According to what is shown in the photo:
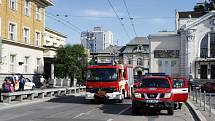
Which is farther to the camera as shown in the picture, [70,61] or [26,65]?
[70,61]

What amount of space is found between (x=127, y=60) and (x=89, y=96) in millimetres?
98169

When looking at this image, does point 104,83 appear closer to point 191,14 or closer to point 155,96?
point 155,96

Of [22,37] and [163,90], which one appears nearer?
[163,90]

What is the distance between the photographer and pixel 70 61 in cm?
5303

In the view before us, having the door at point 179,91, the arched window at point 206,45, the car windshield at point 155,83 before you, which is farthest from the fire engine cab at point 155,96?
the arched window at point 206,45

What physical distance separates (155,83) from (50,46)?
39314mm

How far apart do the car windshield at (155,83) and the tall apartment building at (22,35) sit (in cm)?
2203

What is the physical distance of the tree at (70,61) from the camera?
5319 centimetres

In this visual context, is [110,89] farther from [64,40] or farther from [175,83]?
[64,40]

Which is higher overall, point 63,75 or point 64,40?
point 64,40

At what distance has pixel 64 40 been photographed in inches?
3664

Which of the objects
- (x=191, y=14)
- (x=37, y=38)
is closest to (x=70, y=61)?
(x=37, y=38)

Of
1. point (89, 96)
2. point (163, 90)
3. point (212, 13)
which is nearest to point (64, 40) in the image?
point (212, 13)

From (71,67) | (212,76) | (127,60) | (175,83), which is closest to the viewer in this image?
(175,83)
